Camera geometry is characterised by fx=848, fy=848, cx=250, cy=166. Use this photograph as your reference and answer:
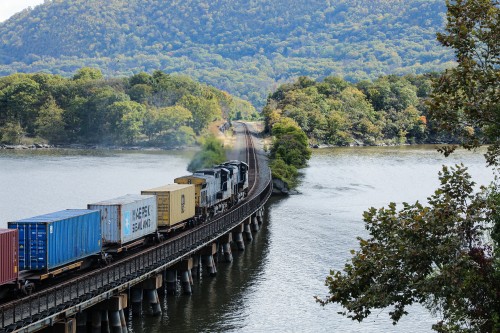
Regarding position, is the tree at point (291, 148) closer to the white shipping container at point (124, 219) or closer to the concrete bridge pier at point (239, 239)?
the concrete bridge pier at point (239, 239)

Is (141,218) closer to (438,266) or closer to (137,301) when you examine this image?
(137,301)

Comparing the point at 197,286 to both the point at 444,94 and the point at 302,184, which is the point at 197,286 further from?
the point at 302,184

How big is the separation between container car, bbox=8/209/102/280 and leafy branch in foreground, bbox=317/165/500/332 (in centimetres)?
1718

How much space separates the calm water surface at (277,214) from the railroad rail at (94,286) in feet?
11.6

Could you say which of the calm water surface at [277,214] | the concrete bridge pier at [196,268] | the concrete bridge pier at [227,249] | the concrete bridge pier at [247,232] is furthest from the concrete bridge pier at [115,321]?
the concrete bridge pier at [247,232]

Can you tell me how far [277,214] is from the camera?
97.6 m

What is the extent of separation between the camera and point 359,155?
191m

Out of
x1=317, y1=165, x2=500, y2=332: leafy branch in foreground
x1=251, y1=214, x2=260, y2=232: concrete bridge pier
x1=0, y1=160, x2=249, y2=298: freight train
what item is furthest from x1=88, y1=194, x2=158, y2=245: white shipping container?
x1=251, y1=214, x2=260, y2=232: concrete bridge pier

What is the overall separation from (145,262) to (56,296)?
1112cm

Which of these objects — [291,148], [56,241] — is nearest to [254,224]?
[56,241]

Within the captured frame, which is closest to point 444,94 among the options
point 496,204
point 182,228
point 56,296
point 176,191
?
point 496,204

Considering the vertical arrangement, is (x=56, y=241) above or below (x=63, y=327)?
above

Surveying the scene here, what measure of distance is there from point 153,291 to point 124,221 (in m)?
4.86

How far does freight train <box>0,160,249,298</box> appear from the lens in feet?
125
